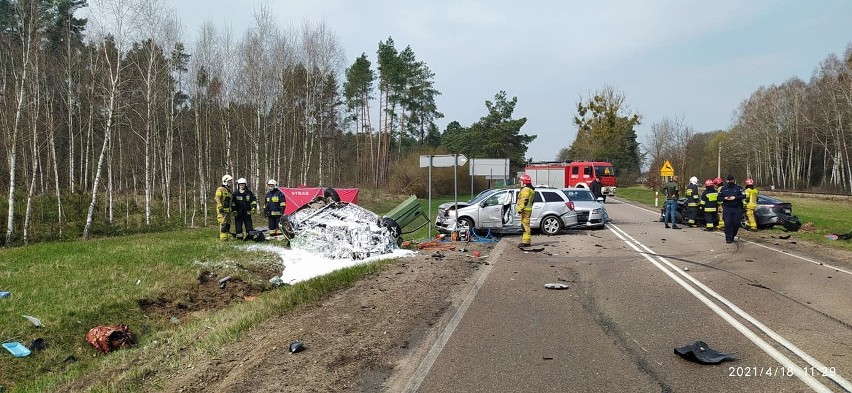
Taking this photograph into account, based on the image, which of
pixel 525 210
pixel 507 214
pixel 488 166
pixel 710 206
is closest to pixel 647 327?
pixel 525 210

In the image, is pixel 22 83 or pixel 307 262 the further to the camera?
pixel 22 83

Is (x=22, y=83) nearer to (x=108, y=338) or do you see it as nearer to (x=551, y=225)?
(x=108, y=338)

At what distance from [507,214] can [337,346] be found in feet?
38.9

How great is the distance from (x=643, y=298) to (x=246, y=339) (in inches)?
212

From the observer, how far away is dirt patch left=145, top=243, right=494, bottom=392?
4555mm

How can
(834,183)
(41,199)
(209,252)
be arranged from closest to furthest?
1. (209,252)
2. (41,199)
3. (834,183)

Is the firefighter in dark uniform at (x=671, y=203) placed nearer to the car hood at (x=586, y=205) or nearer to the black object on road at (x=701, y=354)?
the car hood at (x=586, y=205)

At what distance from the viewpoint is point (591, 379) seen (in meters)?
4.39

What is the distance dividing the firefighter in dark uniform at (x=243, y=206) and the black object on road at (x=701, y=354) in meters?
12.1

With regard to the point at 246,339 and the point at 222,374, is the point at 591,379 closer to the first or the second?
the point at 222,374

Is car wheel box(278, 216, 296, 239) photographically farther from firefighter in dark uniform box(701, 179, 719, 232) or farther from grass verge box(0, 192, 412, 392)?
firefighter in dark uniform box(701, 179, 719, 232)

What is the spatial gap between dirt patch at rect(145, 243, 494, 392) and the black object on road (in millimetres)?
2541

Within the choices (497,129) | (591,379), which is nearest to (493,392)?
(591,379)

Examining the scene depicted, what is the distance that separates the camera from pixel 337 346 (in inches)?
215
